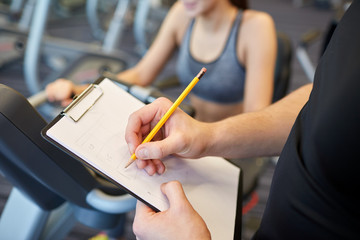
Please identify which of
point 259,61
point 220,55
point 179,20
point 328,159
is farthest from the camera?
point 179,20

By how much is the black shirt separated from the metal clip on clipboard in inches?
13.6

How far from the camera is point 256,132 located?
67 cm

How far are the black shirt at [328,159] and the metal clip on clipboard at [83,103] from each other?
1.13 feet

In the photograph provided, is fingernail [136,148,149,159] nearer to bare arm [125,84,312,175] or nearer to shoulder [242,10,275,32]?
bare arm [125,84,312,175]

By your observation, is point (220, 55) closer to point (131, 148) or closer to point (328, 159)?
point (131, 148)

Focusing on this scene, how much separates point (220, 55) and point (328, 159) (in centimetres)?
87

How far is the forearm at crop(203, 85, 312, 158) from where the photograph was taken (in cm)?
65

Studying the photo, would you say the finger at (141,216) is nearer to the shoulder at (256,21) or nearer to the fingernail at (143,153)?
the fingernail at (143,153)

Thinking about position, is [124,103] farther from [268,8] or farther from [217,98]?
[268,8]

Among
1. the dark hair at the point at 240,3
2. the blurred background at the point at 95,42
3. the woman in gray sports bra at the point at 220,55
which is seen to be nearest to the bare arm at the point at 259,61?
the woman in gray sports bra at the point at 220,55

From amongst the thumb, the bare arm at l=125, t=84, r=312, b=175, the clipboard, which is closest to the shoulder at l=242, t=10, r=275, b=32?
the bare arm at l=125, t=84, r=312, b=175

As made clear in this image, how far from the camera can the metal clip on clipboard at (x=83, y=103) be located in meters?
0.53

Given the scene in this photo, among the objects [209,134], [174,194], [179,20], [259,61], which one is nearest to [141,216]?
[174,194]

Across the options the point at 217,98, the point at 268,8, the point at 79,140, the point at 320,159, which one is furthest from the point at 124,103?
the point at 268,8
